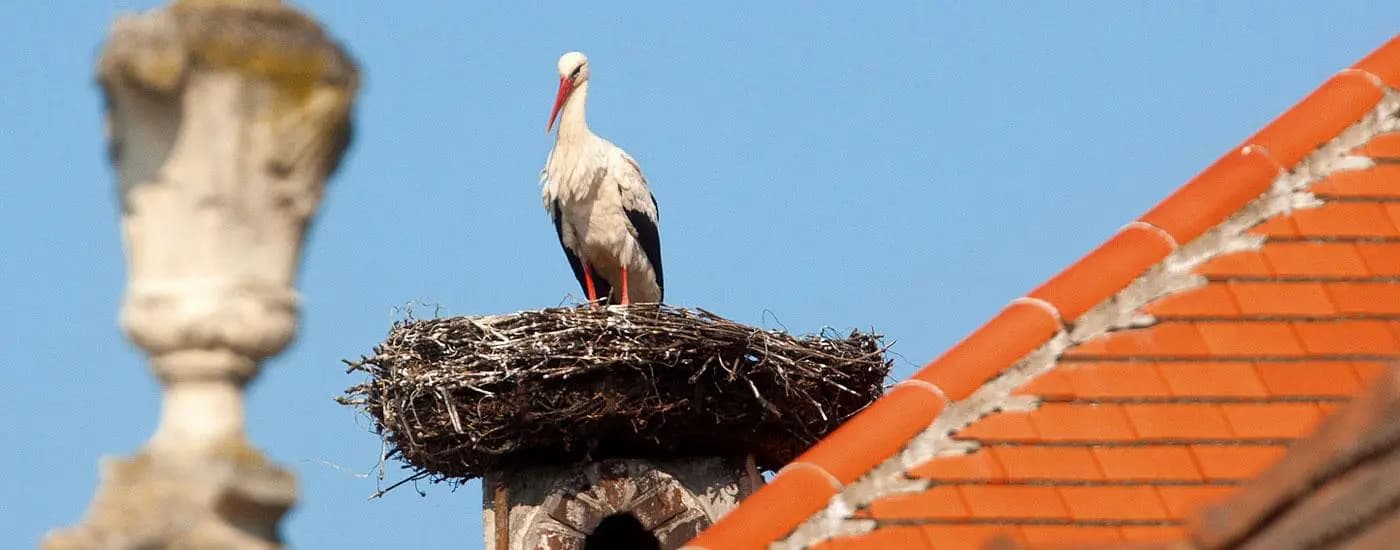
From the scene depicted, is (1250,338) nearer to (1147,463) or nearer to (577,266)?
(1147,463)

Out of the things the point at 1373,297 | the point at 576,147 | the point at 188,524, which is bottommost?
the point at 188,524

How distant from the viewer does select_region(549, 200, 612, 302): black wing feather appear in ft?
43.6

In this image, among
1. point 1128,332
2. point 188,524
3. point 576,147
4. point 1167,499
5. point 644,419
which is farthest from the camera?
point 576,147

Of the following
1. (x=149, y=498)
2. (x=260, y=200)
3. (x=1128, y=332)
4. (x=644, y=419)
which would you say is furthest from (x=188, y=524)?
(x=644, y=419)

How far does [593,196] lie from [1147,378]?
7.21 m

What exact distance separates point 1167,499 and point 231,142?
3.18 m

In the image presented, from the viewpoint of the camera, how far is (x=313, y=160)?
3271 mm

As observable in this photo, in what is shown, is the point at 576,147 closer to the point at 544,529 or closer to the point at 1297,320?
the point at 544,529

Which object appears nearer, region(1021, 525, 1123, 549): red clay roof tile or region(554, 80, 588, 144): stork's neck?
region(1021, 525, 1123, 549): red clay roof tile

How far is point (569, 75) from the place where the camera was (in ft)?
43.3

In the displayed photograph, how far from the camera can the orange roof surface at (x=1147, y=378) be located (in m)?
5.86

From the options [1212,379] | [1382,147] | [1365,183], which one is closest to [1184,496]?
[1212,379]

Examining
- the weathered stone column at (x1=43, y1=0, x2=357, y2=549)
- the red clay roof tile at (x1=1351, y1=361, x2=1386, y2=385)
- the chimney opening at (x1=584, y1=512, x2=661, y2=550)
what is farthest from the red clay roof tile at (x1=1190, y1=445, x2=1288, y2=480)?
the chimney opening at (x1=584, y1=512, x2=661, y2=550)

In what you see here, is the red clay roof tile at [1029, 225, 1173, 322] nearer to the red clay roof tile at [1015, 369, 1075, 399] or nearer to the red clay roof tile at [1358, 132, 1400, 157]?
the red clay roof tile at [1015, 369, 1075, 399]
